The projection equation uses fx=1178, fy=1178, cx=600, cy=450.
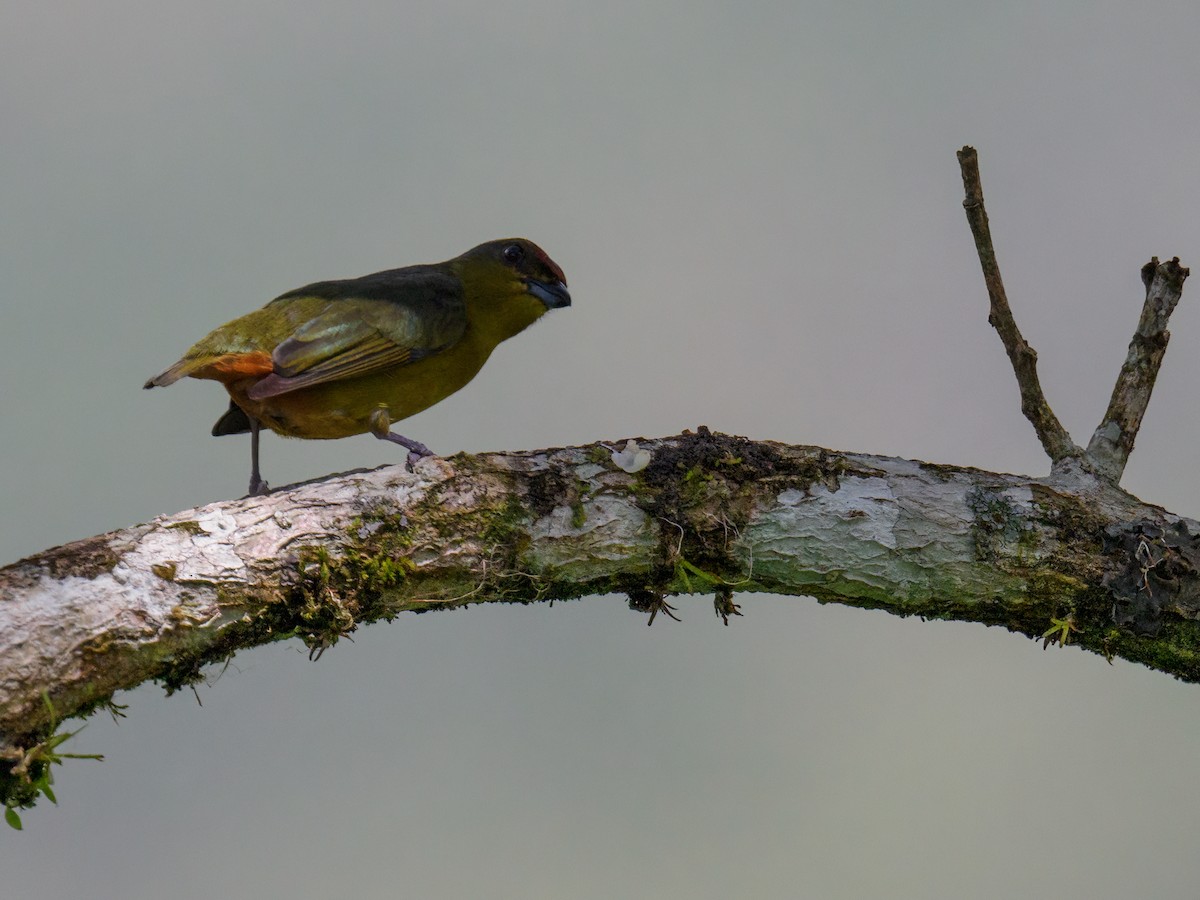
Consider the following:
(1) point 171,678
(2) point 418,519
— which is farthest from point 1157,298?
(1) point 171,678

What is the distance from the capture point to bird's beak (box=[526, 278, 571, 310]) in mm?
5773

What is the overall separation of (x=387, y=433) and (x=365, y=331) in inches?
17.7

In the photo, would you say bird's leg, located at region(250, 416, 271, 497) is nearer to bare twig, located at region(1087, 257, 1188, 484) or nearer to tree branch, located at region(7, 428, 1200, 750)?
tree branch, located at region(7, 428, 1200, 750)

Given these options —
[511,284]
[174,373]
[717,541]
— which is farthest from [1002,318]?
[174,373]

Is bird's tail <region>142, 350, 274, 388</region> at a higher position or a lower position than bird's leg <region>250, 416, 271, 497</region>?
higher

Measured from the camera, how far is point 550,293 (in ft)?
19.1

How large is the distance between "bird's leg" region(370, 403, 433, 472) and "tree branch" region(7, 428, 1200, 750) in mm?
887

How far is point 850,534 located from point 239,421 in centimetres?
296

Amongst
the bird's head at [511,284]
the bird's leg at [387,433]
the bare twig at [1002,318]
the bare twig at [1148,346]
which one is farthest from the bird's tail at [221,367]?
the bare twig at [1148,346]

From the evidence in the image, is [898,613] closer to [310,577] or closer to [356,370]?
[310,577]

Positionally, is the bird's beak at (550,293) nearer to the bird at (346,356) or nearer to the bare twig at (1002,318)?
the bird at (346,356)

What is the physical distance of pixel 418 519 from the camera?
3473 millimetres

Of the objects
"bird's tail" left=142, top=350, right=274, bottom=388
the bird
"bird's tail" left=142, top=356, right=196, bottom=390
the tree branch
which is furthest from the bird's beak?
the tree branch

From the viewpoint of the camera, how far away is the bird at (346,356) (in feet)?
15.2
